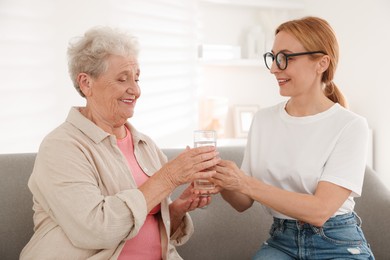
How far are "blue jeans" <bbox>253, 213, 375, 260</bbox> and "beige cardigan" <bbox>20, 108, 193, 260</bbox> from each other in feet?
1.84

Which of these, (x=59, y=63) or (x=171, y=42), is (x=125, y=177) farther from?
(x=171, y=42)

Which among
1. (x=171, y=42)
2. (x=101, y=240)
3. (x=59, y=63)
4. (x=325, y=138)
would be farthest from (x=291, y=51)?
(x=171, y=42)

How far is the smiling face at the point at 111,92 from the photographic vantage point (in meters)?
1.99

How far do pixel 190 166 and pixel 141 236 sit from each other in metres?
0.33

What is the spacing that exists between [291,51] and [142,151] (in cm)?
69

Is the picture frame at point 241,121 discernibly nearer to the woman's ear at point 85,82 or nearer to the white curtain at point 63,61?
the white curtain at point 63,61

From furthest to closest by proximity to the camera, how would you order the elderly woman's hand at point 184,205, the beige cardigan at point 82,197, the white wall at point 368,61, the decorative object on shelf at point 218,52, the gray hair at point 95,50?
the decorative object on shelf at point 218,52, the white wall at point 368,61, the elderly woman's hand at point 184,205, the gray hair at point 95,50, the beige cardigan at point 82,197

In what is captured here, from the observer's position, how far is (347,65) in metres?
→ 4.38

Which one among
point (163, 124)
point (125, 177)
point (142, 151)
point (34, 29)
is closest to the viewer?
point (125, 177)

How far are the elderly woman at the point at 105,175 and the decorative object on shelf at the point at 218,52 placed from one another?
7.70 feet

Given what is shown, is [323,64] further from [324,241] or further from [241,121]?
[241,121]

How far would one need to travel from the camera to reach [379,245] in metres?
2.50

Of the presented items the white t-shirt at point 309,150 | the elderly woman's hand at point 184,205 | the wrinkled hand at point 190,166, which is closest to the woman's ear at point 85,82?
the wrinkled hand at point 190,166

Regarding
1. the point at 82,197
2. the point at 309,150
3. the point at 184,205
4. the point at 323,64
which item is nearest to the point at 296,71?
the point at 323,64
